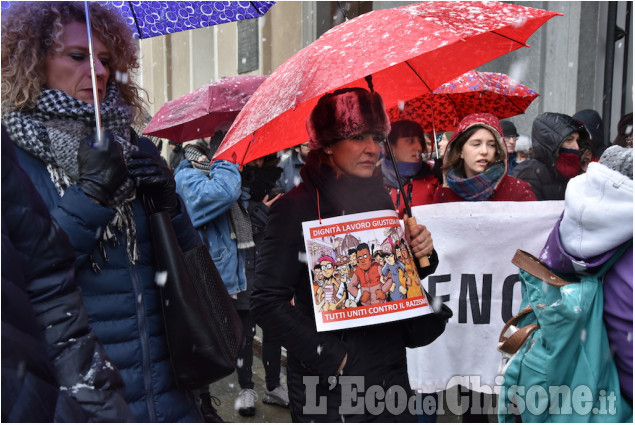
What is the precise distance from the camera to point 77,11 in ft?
7.51

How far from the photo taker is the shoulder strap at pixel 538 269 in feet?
8.50

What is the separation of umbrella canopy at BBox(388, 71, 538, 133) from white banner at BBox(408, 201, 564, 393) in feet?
3.45

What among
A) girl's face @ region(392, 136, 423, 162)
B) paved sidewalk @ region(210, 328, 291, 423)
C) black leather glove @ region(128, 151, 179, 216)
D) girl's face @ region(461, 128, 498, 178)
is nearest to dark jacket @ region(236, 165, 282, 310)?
paved sidewalk @ region(210, 328, 291, 423)

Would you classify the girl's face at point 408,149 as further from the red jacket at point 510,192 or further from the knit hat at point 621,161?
the knit hat at point 621,161

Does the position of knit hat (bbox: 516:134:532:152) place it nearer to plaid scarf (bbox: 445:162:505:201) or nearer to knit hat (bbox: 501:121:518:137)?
knit hat (bbox: 501:121:518:137)

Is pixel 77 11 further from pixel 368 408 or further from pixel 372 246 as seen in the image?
pixel 368 408

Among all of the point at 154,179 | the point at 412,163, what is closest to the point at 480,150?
the point at 412,163

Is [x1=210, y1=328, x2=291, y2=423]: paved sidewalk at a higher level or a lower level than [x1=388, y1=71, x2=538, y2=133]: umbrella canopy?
lower

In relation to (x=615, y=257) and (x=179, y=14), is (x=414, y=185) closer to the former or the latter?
(x=179, y=14)

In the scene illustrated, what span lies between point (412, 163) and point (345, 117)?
195 cm

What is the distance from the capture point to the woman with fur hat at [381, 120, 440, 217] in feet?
15.5

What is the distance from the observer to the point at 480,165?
4.38 m

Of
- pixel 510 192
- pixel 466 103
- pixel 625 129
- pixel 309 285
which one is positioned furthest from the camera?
pixel 625 129

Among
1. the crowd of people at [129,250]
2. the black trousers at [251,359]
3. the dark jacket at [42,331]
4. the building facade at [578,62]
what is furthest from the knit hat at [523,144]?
the dark jacket at [42,331]
